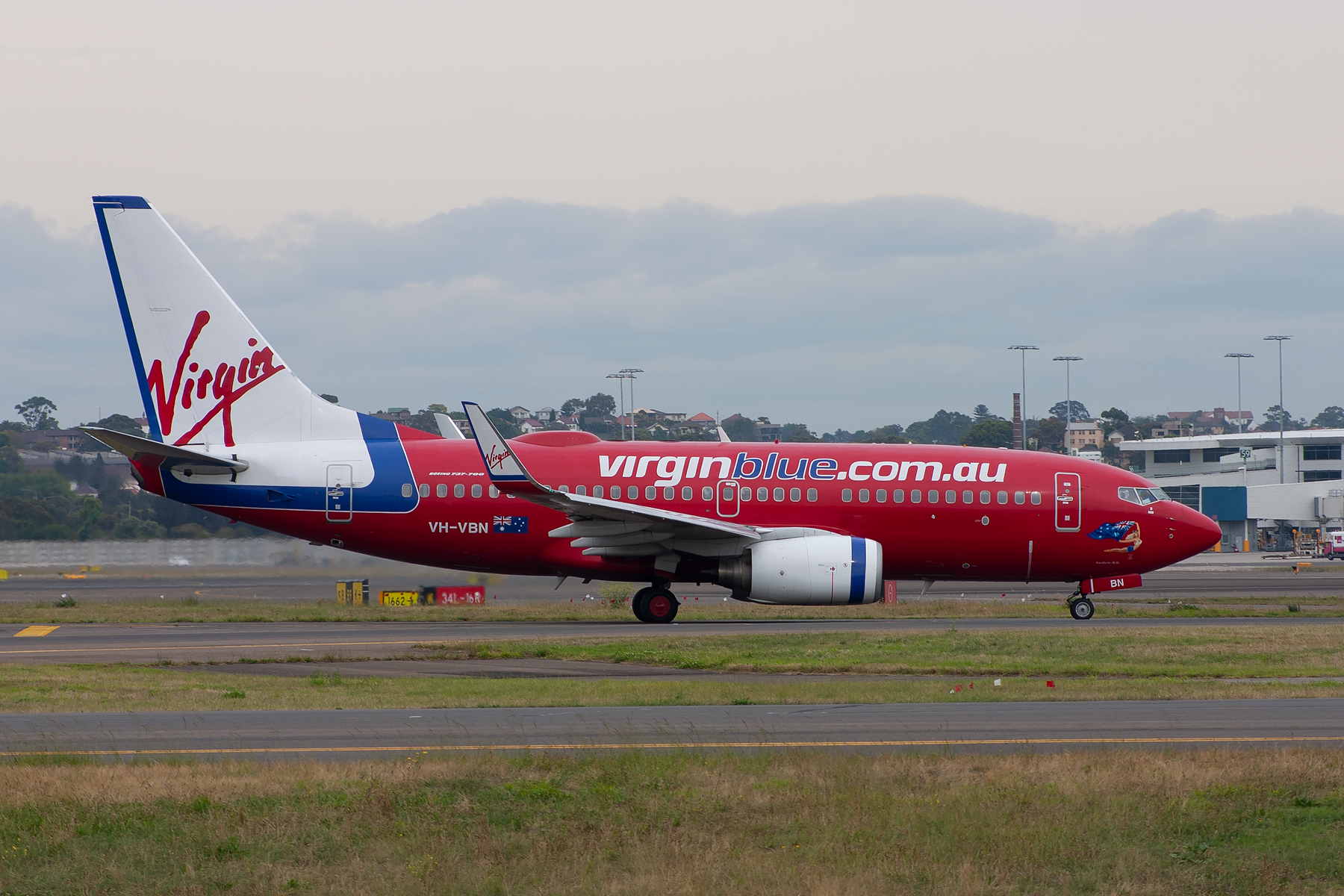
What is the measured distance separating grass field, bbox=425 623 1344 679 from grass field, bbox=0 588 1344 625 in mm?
5661

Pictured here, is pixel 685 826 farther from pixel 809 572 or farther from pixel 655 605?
pixel 655 605

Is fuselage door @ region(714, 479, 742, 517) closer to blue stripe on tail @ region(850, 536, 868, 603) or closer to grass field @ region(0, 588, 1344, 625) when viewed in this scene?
blue stripe on tail @ region(850, 536, 868, 603)

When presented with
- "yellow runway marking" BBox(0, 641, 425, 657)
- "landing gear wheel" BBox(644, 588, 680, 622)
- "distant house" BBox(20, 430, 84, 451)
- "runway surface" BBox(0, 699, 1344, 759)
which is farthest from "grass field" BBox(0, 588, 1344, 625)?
"distant house" BBox(20, 430, 84, 451)

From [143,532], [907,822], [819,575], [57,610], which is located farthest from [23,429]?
[907,822]

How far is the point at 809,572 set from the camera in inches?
1088

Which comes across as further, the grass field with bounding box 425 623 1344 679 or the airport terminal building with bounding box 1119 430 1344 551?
the airport terminal building with bounding box 1119 430 1344 551

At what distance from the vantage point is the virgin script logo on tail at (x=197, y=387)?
97.6 ft

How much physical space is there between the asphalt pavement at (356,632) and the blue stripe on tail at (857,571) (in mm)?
754

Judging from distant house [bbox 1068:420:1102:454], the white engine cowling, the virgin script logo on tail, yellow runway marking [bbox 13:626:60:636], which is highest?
distant house [bbox 1068:420:1102:454]

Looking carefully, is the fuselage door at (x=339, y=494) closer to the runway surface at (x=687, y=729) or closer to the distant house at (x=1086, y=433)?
the runway surface at (x=687, y=729)

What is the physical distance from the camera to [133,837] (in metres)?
9.41

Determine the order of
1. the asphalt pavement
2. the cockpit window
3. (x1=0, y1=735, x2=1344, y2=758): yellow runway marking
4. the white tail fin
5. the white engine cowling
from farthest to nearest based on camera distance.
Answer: the cockpit window → the white tail fin → the white engine cowling → the asphalt pavement → (x1=0, y1=735, x2=1344, y2=758): yellow runway marking

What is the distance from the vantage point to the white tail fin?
96.8ft

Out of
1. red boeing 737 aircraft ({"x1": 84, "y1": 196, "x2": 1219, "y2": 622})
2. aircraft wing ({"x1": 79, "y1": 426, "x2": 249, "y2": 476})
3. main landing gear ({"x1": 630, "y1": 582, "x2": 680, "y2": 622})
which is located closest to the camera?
aircraft wing ({"x1": 79, "y1": 426, "x2": 249, "y2": 476})
